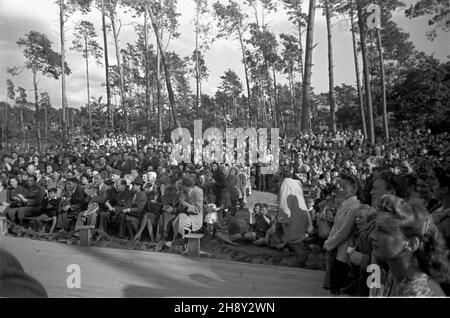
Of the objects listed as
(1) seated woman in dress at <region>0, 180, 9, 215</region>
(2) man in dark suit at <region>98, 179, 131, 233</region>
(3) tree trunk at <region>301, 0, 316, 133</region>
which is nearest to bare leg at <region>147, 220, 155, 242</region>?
(2) man in dark suit at <region>98, 179, 131, 233</region>

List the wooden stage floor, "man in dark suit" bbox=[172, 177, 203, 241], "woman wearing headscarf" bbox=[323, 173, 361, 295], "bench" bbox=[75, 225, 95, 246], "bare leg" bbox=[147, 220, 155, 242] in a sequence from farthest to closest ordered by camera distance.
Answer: "bare leg" bbox=[147, 220, 155, 242], "man in dark suit" bbox=[172, 177, 203, 241], "bench" bbox=[75, 225, 95, 246], the wooden stage floor, "woman wearing headscarf" bbox=[323, 173, 361, 295]

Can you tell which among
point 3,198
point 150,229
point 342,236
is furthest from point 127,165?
point 342,236

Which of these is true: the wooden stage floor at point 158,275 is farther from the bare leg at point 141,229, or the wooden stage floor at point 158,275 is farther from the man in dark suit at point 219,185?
the man in dark suit at point 219,185

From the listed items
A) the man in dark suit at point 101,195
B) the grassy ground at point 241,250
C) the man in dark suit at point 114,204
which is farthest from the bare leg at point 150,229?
the man in dark suit at point 101,195

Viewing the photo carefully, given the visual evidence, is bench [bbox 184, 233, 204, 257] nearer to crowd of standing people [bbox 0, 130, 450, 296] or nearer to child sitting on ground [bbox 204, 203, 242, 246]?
crowd of standing people [bbox 0, 130, 450, 296]

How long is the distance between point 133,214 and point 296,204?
3163mm

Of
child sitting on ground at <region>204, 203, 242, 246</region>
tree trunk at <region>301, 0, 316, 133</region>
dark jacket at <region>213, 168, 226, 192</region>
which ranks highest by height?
tree trunk at <region>301, 0, 316, 133</region>

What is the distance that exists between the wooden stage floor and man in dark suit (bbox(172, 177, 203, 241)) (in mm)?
851

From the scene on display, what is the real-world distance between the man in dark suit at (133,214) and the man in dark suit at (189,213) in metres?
0.84

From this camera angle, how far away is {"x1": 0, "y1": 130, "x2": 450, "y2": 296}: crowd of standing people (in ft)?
4.94

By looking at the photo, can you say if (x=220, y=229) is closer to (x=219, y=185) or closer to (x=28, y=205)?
(x=219, y=185)

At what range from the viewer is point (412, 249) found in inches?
57.6
